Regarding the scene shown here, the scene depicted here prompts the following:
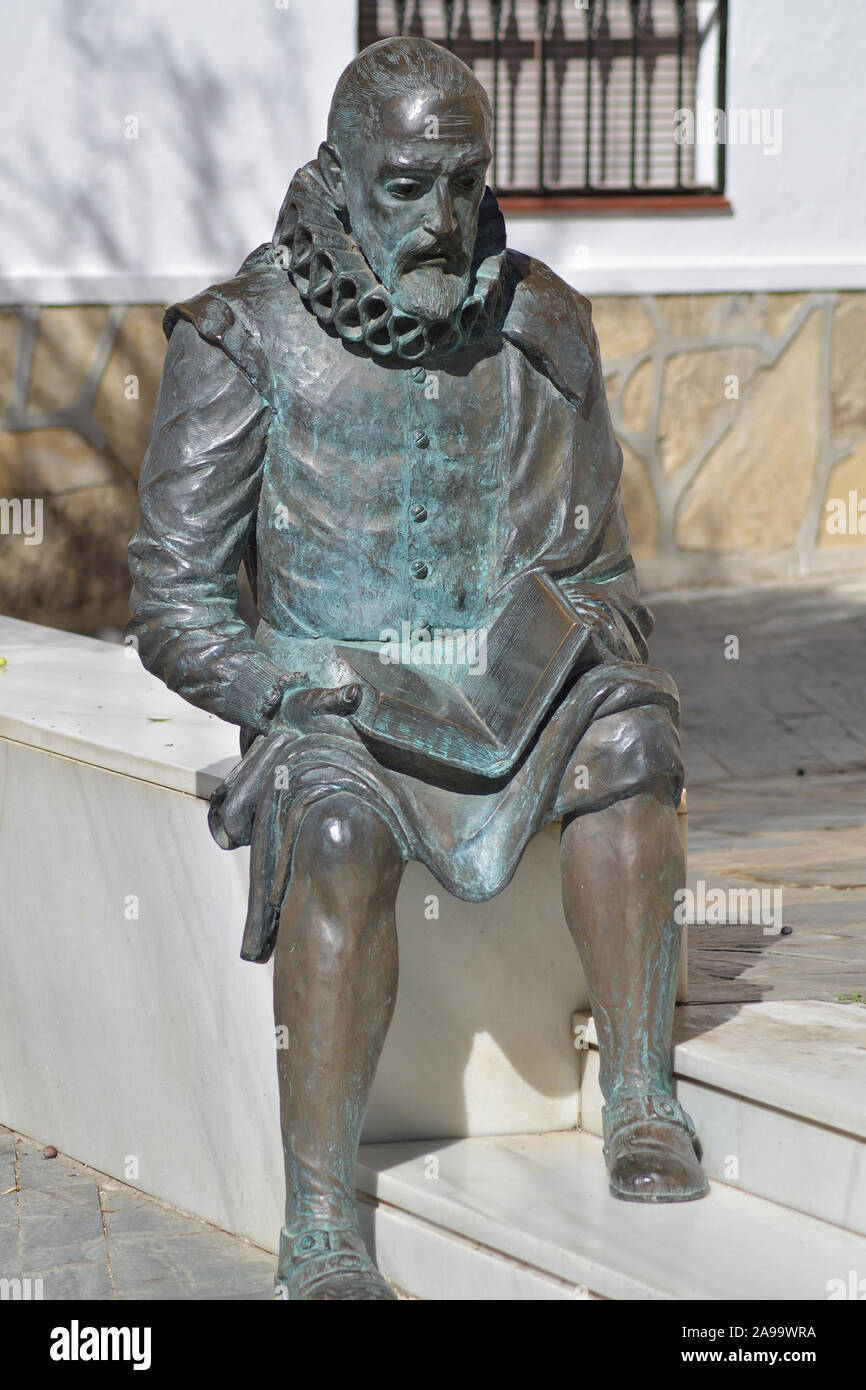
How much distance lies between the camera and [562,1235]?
2.91m

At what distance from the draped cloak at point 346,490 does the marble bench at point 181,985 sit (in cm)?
32

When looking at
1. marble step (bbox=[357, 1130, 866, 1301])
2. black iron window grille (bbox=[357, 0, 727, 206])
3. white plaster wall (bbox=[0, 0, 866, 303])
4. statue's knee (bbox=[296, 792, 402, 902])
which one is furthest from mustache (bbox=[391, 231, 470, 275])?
black iron window grille (bbox=[357, 0, 727, 206])

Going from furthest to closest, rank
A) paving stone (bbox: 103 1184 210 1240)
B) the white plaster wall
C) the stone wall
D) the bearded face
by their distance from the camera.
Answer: the stone wall < the white plaster wall < paving stone (bbox: 103 1184 210 1240) < the bearded face

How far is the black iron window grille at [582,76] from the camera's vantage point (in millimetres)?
8898

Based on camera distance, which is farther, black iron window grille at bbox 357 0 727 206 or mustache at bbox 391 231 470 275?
black iron window grille at bbox 357 0 727 206

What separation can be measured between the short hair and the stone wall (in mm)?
5019

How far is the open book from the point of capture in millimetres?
2965

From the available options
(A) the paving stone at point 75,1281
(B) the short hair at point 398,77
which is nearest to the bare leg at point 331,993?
(A) the paving stone at point 75,1281

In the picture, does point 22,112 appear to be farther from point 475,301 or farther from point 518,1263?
point 518,1263

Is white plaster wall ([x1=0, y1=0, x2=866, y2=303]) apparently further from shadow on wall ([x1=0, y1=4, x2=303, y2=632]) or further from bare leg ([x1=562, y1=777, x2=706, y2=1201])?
bare leg ([x1=562, y1=777, x2=706, y2=1201])

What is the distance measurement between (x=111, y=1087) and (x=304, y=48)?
5.38 m

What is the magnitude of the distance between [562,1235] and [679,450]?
5.87 meters

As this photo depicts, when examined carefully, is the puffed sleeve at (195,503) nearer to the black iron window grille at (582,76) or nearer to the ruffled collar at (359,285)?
the ruffled collar at (359,285)

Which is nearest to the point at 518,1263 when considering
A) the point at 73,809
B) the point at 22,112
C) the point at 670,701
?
the point at 670,701
